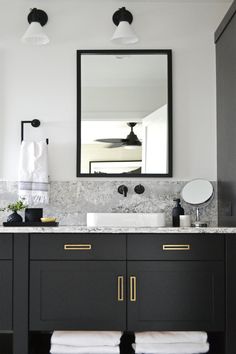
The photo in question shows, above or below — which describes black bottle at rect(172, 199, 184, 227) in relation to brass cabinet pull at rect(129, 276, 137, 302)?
above

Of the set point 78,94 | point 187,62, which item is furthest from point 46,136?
point 187,62

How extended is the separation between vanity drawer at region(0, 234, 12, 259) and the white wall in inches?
29.4

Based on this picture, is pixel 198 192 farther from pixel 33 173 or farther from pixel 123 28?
pixel 123 28

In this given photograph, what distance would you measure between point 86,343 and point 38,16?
241 cm

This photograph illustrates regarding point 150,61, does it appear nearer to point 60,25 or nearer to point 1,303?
point 60,25

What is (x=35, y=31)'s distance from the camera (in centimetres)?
372

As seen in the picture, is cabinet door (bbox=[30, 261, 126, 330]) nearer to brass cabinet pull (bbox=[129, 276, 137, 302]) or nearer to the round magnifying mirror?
brass cabinet pull (bbox=[129, 276, 137, 302])

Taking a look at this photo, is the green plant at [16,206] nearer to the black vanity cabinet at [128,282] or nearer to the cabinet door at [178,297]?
the black vanity cabinet at [128,282]

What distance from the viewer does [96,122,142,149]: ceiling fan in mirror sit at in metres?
3.85

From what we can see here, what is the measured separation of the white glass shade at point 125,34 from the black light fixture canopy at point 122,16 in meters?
0.10

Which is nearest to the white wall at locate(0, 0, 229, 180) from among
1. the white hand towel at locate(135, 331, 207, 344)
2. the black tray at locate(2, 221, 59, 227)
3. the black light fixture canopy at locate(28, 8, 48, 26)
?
the black light fixture canopy at locate(28, 8, 48, 26)

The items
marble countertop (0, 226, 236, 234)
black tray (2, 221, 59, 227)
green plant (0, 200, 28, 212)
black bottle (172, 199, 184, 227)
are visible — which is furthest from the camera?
black bottle (172, 199, 184, 227)

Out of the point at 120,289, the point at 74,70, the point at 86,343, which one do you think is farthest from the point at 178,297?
the point at 74,70

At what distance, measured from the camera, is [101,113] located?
3873 millimetres
